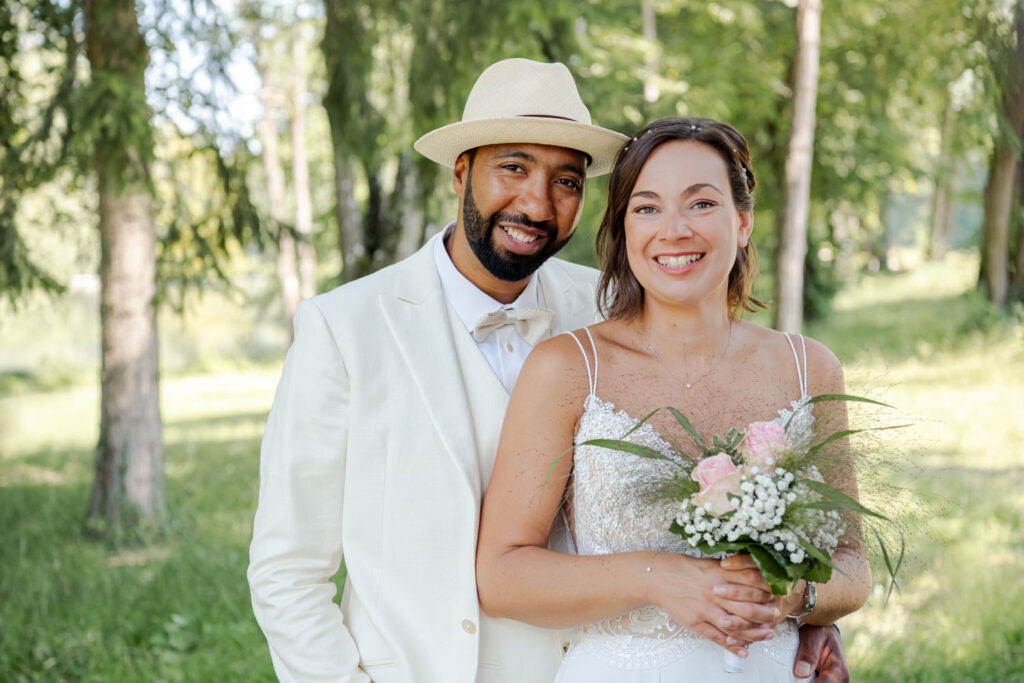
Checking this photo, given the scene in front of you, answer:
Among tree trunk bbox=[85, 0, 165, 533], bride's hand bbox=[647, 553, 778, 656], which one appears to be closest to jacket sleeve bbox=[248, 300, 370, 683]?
bride's hand bbox=[647, 553, 778, 656]

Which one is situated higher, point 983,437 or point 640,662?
point 640,662

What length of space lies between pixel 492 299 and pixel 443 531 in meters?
0.76

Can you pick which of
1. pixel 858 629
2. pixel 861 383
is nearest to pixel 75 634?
pixel 858 629

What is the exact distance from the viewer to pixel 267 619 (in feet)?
9.12

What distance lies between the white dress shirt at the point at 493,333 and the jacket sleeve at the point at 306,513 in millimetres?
449

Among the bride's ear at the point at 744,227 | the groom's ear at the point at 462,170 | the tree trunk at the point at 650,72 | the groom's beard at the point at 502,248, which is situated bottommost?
the groom's beard at the point at 502,248

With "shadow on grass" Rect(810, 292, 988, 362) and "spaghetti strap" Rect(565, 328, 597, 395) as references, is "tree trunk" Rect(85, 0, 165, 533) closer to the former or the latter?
"spaghetti strap" Rect(565, 328, 597, 395)

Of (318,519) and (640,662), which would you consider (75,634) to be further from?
(640,662)

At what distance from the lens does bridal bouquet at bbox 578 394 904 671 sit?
2.09 metres

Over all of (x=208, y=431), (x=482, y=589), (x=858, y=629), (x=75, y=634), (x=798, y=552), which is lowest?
(x=208, y=431)

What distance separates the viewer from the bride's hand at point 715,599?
7.45ft

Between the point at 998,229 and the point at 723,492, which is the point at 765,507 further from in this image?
the point at 998,229

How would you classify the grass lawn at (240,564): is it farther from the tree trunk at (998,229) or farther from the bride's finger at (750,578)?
the tree trunk at (998,229)

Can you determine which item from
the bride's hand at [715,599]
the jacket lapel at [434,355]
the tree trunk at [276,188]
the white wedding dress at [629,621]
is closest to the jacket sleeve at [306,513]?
the jacket lapel at [434,355]
